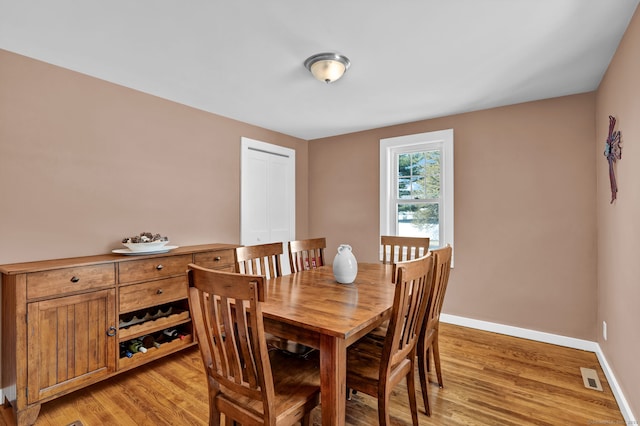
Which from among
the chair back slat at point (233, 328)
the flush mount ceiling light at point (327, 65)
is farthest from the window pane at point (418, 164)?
the chair back slat at point (233, 328)

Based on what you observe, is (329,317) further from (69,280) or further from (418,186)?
(418,186)

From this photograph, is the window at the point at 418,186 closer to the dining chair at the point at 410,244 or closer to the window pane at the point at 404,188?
the window pane at the point at 404,188

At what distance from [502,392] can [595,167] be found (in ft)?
7.06

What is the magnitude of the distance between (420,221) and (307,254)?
1653 mm

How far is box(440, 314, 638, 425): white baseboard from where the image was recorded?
1.97 meters

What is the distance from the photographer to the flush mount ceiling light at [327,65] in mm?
2223

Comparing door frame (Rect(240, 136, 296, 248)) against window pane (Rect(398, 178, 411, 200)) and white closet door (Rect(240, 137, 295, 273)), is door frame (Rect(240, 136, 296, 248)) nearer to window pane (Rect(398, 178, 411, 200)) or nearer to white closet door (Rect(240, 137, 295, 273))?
white closet door (Rect(240, 137, 295, 273))

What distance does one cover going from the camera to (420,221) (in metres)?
3.85

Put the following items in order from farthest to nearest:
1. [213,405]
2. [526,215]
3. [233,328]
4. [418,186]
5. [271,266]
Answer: [418,186] < [526,215] < [271,266] < [213,405] < [233,328]

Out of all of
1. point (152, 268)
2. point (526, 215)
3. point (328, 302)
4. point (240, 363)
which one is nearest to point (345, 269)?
point (328, 302)

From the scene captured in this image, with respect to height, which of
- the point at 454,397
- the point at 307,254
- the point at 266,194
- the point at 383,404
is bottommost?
the point at 454,397

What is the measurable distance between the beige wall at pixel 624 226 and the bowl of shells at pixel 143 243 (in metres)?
3.25

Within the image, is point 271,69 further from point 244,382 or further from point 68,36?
point 244,382

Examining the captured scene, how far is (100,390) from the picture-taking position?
2264mm
